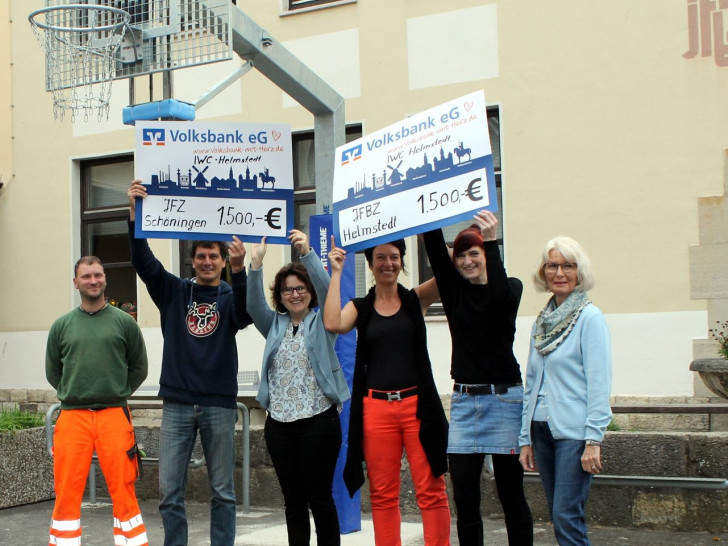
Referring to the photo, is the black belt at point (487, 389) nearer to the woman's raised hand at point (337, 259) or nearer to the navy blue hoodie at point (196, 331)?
the woman's raised hand at point (337, 259)

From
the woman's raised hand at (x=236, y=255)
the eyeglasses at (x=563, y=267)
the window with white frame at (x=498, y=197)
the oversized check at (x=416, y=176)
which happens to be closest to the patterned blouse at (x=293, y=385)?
the woman's raised hand at (x=236, y=255)

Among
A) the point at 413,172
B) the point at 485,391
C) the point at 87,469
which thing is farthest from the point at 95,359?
the point at 485,391

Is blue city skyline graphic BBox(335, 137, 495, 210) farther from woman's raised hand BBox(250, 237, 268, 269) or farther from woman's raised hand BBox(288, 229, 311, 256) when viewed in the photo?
woman's raised hand BBox(250, 237, 268, 269)

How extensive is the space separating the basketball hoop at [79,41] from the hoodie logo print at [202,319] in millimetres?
1558

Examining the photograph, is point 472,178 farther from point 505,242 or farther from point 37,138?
point 37,138

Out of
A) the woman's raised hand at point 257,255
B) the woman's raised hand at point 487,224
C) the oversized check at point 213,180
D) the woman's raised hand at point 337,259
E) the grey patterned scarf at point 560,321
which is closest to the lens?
the grey patterned scarf at point 560,321

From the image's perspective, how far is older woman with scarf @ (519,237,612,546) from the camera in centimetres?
455

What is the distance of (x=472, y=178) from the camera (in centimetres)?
514

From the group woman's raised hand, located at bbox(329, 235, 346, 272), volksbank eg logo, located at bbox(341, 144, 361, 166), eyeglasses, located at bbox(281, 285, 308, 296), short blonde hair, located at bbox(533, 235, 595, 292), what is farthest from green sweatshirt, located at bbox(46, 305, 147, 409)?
short blonde hair, located at bbox(533, 235, 595, 292)

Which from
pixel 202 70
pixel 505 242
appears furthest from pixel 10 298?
pixel 505 242

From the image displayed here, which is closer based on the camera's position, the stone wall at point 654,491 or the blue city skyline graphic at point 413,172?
the blue city skyline graphic at point 413,172

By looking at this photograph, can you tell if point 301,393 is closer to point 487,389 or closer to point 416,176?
point 487,389

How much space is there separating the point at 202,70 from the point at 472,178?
7882 mm

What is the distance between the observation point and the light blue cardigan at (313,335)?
543 cm
